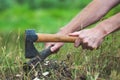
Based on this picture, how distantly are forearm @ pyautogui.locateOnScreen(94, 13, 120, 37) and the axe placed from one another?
200mm

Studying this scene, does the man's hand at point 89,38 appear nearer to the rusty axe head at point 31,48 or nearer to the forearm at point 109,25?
the forearm at point 109,25

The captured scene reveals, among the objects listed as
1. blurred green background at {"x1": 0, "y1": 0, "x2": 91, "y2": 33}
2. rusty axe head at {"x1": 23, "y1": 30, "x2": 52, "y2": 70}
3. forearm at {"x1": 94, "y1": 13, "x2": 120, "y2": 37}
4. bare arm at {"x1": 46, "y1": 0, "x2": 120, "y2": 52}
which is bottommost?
rusty axe head at {"x1": 23, "y1": 30, "x2": 52, "y2": 70}

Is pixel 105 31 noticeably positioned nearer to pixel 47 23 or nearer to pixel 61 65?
pixel 61 65

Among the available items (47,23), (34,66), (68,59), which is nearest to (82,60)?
(68,59)

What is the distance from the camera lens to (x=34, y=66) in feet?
14.3

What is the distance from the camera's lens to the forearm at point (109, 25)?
435cm

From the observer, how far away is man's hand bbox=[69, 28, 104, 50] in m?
4.28

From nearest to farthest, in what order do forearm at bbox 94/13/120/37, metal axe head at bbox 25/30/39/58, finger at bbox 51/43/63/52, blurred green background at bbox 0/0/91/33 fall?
metal axe head at bbox 25/30/39/58 → forearm at bbox 94/13/120/37 → finger at bbox 51/43/63/52 → blurred green background at bbox 0/0/91/33

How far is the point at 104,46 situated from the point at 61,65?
1.38 feet

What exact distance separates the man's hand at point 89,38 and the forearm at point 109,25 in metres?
0.03

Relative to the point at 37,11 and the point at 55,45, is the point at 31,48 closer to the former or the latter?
the point at 55,45

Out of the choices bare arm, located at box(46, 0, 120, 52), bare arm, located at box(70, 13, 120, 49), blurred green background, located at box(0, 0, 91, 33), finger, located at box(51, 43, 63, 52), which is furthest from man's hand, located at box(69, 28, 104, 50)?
blurred green background, located at box(0, 0, 91, 33)

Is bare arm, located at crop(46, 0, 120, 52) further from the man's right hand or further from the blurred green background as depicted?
the blurred green background

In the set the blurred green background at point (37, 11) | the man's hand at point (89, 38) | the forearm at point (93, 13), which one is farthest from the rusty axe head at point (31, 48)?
the blurred green background at point (37, 11)
